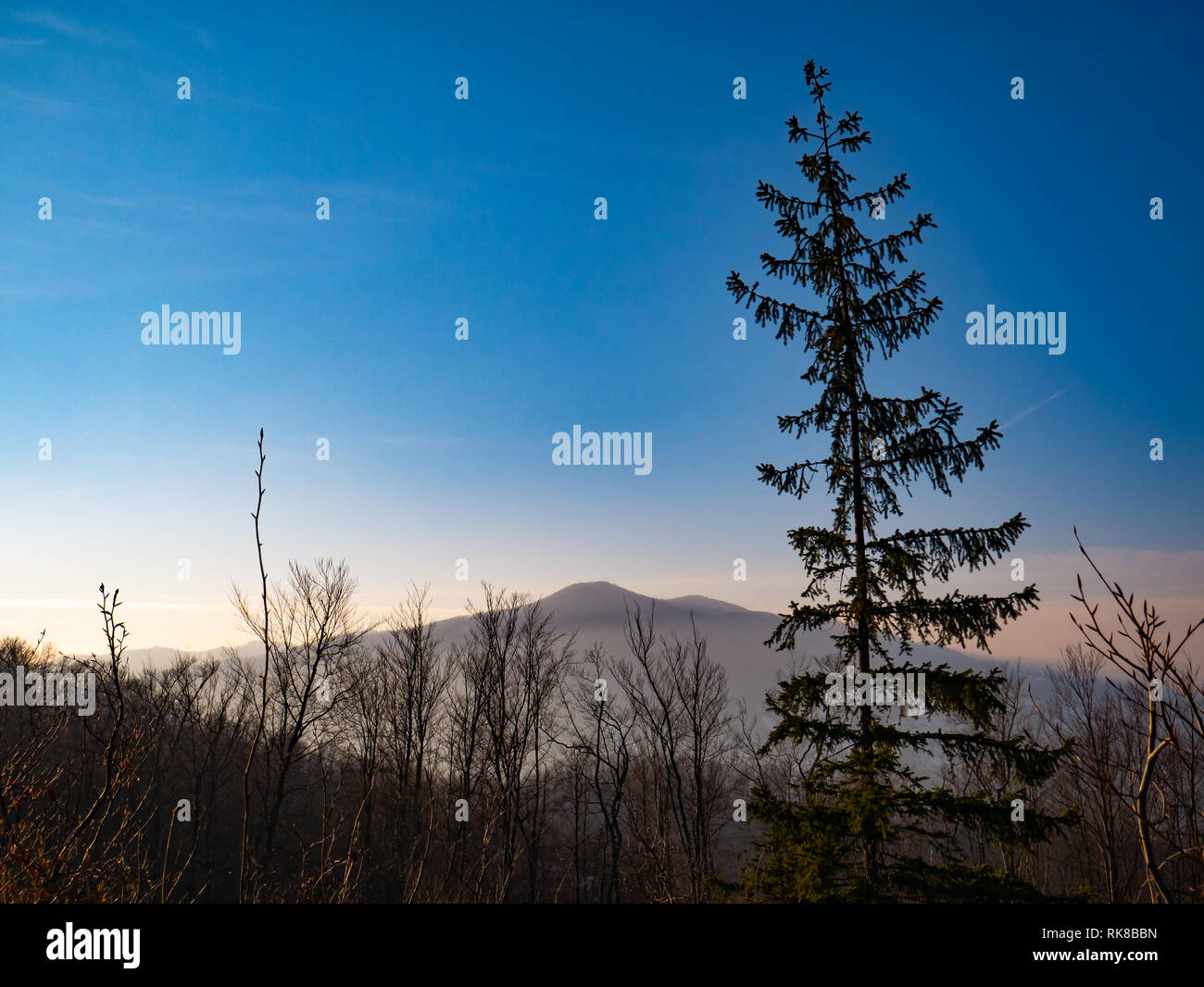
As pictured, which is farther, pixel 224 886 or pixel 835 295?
pixel 224 886

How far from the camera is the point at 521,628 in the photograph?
37.2m

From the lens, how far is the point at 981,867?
7.52 meters

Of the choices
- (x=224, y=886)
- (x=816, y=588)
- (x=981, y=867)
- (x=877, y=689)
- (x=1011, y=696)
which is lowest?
(x=224, y=886)

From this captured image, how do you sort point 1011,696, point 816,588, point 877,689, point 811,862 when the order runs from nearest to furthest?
point 811,862
point 877,689
point 816,588
point 1011,696
